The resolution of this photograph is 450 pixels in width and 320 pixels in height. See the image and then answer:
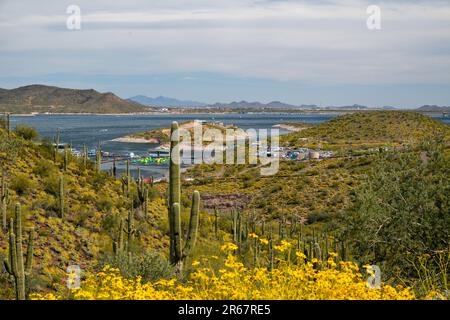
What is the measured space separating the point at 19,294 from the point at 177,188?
174 inches

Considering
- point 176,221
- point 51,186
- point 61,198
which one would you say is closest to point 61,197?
point 61,198

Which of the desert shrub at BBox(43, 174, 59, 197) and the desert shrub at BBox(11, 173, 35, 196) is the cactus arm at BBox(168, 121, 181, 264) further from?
the desert shrub at BBox(43, 174, 59, 197)

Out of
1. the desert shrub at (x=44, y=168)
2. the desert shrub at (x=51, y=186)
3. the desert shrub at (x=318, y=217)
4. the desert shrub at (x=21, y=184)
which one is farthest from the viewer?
the desert shrub at (x=318, y=217)

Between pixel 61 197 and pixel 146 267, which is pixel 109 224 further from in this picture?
pixel 146 267

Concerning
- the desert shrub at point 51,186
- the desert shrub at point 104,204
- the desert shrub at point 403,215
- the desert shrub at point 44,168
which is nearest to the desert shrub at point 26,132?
the desert shrub at point 44,168

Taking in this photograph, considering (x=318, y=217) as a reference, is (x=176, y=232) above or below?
above

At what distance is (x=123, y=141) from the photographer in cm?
14312

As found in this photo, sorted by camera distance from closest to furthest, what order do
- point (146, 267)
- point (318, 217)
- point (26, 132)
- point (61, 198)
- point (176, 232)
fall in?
point (176, 232), point (146, 267), point (61, 198), point (26, 132), point (318, 217)

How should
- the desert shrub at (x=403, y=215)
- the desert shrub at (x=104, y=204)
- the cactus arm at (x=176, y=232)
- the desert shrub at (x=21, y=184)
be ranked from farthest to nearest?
the desert shrub at (x=104, y=204), the desert shrub at (x=21, y=184), the desert shrub at (x=403, y=215), the cactus arm at (x=176, y=232)

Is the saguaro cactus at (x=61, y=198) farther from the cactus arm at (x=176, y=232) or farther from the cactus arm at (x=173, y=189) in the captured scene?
the cactus arm at (x=176, y=232)

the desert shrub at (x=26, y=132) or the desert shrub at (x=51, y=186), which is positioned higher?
the desert shrub at (x=26, y=132)

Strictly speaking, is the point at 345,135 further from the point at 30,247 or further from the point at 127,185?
→ the point at 30,247

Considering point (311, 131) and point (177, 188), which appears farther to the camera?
point (311, 131)
